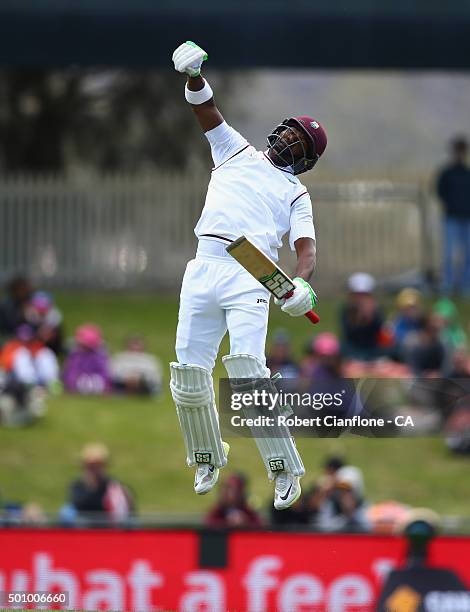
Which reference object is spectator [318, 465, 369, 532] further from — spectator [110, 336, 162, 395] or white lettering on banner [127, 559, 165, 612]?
spectator [110, 336, 162, 395]

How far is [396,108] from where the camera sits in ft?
251

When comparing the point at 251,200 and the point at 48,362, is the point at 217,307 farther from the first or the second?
the point at 48,362

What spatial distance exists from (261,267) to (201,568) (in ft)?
15.4

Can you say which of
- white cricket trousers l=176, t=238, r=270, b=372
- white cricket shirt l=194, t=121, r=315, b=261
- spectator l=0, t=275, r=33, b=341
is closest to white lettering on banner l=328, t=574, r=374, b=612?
white cricket trousers l=176, t=238, r=270, b=372

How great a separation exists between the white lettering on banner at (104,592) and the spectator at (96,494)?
1.61 meters

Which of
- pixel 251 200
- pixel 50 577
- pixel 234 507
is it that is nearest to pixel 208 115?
pixel 251 200

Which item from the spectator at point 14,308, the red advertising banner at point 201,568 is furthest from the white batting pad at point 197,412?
the spectator at point 14,308

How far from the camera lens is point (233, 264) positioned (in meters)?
8.73

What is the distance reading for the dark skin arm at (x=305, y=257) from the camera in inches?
340

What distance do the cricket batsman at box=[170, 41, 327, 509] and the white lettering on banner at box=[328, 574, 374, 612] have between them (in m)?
3.48

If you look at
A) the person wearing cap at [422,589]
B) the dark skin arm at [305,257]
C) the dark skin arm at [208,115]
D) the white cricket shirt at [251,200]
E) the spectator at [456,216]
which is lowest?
the person wearing cap at [422,589]

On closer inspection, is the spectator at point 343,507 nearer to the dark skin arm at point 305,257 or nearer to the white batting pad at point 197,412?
the white batting pad at point 197,412

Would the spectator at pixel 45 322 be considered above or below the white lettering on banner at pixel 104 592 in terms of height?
above

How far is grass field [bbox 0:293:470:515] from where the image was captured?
53.8 feet
